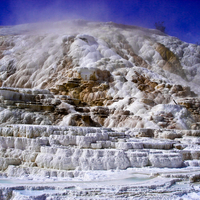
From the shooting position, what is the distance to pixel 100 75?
2638 cm

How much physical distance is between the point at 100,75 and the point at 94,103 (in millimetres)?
3404

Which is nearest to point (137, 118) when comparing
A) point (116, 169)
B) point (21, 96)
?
point (21, 96)

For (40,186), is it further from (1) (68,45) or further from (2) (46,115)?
(1) (68,45)

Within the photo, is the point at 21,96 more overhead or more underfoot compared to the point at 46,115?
more overhead

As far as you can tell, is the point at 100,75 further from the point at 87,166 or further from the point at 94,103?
the point at 87,166

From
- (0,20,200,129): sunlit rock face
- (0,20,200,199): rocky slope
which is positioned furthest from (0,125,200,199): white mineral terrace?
(0,20,200,129): sunlit rock face

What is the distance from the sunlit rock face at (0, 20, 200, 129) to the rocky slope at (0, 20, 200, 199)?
0.27 feet

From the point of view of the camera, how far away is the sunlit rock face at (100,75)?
18.7 metres

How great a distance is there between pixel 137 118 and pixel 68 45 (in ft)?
53.5

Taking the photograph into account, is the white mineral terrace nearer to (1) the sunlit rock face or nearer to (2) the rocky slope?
(2) the rocky slope

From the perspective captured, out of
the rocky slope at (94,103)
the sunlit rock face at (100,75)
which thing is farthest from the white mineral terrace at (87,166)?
the sunlit rock face at (100,75)

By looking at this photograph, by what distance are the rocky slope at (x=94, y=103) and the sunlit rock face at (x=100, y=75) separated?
81mm

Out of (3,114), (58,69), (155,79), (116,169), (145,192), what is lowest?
(145,192)

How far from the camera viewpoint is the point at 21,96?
17.5 meters
